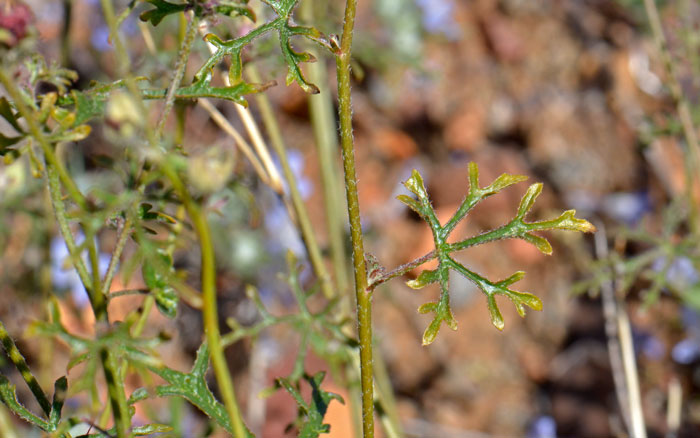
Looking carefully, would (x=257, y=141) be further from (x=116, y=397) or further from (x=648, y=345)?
(x=648, y=345)

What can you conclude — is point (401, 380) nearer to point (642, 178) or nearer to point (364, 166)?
point (364, 166)

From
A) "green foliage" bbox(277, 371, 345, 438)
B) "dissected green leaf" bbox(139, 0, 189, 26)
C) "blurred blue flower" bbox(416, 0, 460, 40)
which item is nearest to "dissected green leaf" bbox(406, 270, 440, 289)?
"green foliage" bbox(277, 371, 345, 438)

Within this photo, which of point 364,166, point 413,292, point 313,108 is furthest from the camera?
point 364,166

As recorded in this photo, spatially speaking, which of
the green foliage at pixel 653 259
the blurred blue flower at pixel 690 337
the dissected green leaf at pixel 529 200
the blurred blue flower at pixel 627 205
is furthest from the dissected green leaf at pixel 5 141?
the blurred blue flower at pixel 627 205

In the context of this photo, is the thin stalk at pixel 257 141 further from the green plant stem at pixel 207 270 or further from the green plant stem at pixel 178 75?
the green plant stem at pixel 207 270

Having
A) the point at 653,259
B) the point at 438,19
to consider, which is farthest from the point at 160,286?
the point at 438,19

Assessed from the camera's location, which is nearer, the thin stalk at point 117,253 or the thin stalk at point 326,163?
the thin stalk at point 117,253

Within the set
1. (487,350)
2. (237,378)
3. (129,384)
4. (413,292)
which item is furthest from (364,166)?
(129,384)
